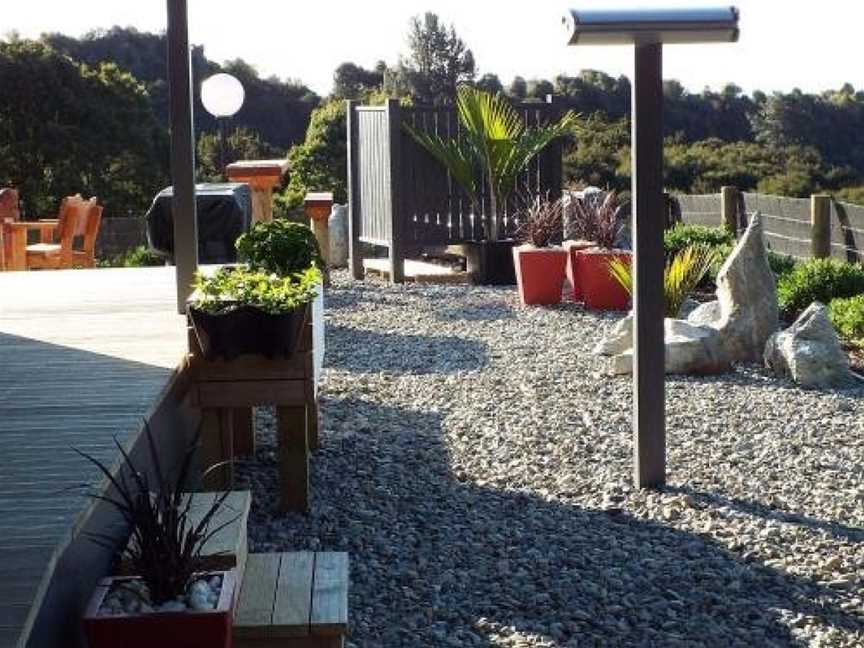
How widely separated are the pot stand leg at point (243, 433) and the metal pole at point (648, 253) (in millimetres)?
1504

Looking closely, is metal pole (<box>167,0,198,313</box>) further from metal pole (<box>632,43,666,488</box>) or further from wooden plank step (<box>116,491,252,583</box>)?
wooden plank step (<box>116,491,252,583</box>)

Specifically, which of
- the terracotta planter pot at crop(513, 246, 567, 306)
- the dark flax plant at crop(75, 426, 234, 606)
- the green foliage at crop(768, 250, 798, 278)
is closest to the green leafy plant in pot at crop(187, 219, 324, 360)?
the dark flax plant at crop(75, 426, 234, 606)

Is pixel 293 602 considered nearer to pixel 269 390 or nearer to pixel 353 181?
pixel 269 390

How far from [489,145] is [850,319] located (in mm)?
3553

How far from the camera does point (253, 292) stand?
4715mm

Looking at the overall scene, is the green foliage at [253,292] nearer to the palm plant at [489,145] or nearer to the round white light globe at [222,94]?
the palm plant at [489,145]

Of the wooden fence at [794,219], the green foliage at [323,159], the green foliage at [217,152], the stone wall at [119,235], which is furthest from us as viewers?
the green foliage at [217,152]

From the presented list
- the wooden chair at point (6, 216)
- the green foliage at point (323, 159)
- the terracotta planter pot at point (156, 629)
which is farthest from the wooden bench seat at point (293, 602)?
the green foliage at point (323, 159)

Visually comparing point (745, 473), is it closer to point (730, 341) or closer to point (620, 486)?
point (620, 486)

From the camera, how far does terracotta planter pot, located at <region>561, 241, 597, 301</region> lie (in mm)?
10414

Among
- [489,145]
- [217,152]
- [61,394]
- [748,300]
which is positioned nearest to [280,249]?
[61,394]

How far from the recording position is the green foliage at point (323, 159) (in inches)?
713

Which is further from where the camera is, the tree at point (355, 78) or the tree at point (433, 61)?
the tree at point (433, 61)

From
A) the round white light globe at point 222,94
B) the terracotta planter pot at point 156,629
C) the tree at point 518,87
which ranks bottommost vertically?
the terracotta planter pot at point 156,629
